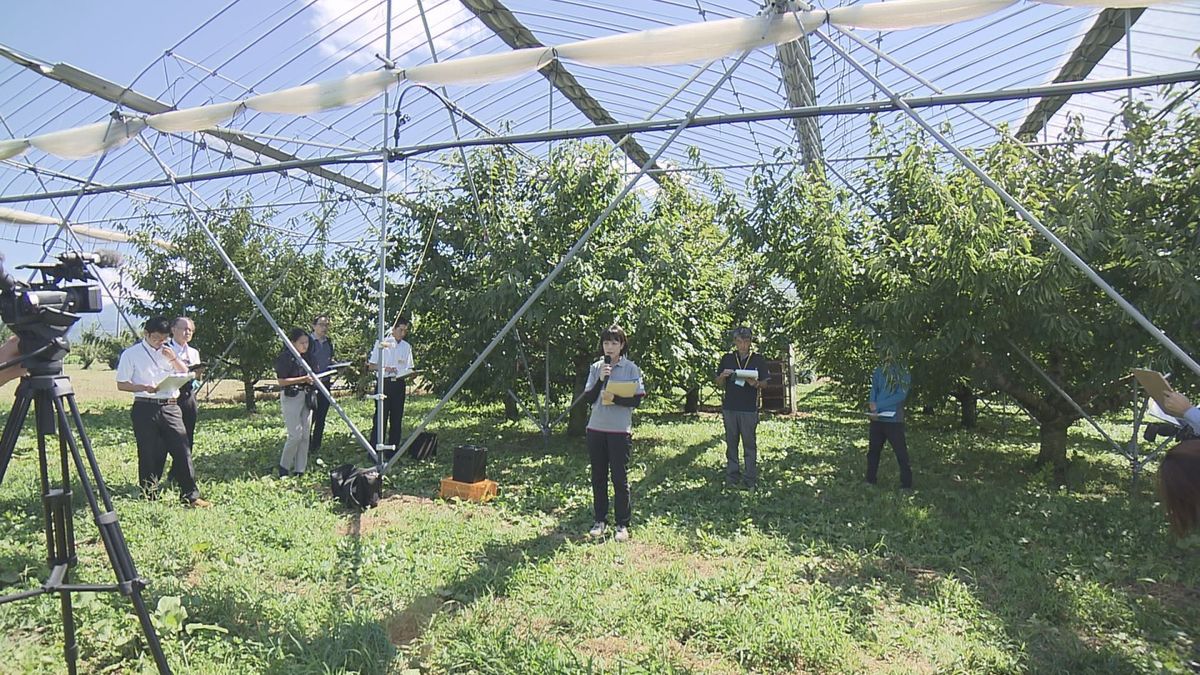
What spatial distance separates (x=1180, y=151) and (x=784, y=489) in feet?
12.9

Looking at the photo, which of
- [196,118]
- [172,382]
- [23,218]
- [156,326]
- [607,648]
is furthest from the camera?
[23,218]

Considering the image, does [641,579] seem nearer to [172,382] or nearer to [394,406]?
[172,382]

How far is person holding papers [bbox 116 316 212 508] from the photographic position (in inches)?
199

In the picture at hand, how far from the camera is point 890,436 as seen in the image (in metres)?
6.14

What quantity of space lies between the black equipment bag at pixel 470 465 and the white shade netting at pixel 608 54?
312cm

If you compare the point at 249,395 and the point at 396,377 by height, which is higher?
the point at 396,377

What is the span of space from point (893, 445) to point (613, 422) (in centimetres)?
307

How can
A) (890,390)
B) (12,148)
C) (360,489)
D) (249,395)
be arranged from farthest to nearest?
(249,395), (12,148), (890,390), (360,489)

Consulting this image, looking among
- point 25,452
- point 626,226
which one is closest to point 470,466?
point 626,226

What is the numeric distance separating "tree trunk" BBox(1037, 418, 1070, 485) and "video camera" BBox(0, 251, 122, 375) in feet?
25.5

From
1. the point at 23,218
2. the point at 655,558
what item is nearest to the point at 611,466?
the point at 655,558

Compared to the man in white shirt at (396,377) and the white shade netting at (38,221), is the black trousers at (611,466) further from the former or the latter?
the white shade netting at (38,221)

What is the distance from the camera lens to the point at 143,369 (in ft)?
16.6

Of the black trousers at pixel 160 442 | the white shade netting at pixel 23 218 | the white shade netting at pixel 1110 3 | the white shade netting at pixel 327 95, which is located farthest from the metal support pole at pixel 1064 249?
the white shade netting at pixel 23 218
